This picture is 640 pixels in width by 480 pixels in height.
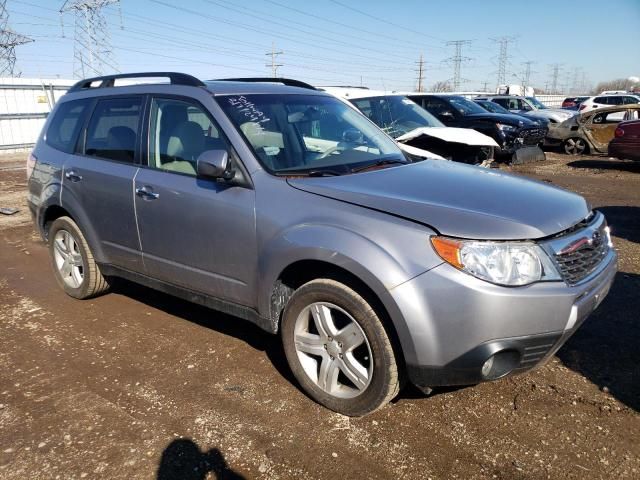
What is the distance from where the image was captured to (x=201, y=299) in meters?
3.65

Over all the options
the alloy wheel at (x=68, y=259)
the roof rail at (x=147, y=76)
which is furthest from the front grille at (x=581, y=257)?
the alloy wheel at (x=68, y=259)

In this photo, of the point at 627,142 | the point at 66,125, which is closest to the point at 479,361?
the point at 66,125

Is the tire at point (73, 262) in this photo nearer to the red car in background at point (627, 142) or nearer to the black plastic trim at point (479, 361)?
the black plastic trim at point (479, 361)

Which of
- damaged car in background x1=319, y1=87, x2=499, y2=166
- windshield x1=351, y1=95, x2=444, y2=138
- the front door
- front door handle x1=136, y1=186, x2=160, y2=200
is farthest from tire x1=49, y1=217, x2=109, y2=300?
windshield x1=351, y1=95, x2=444, y2=138

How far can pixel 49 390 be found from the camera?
334 cm

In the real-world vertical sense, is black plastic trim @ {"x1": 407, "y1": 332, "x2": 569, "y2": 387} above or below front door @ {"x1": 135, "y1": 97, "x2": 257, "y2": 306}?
below

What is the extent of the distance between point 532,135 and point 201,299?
12.2m

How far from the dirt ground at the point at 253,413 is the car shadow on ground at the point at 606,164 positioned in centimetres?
993

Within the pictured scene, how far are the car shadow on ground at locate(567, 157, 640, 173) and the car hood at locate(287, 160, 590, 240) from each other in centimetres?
1112

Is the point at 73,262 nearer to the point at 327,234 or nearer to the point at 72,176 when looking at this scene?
the point at 72,176

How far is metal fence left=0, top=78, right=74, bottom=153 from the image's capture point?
16.3m

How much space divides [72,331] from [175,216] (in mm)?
1492

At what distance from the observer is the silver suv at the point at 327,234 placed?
2523 mm

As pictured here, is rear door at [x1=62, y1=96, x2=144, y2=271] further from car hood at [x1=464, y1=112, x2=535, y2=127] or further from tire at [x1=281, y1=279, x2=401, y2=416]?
car hood at [x1=464, y1=112, x2=535, y2=127]
